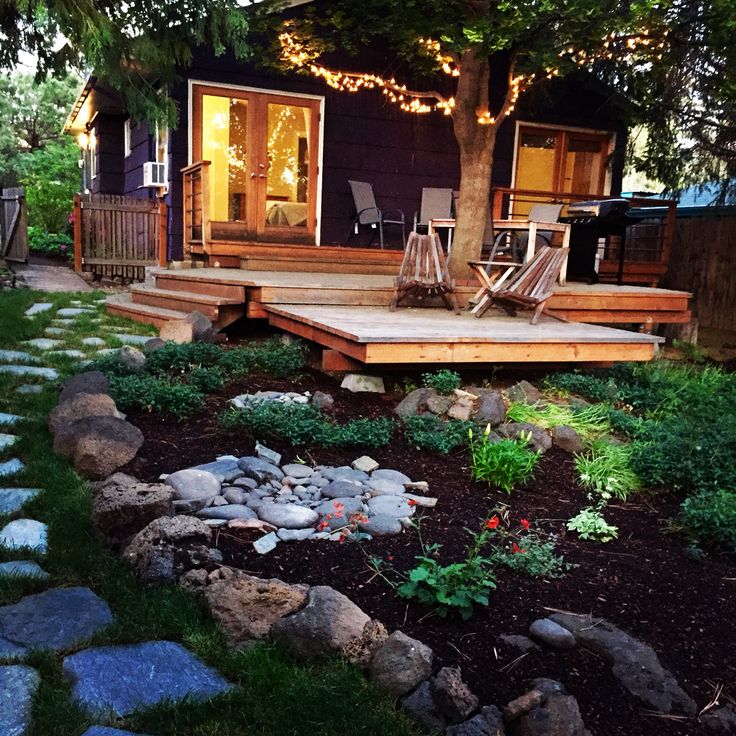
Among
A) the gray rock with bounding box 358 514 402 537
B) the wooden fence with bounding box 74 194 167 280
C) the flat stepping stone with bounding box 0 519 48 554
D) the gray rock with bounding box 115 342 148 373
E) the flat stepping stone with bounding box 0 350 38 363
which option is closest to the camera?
the flat stepping stone with bounding box 0 519 48 554

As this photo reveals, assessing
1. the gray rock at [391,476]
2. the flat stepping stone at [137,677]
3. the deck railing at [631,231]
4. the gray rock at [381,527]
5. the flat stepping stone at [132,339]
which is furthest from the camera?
the deck railing at [631,231]

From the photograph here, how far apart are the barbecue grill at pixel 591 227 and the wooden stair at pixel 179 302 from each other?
13.1 ft

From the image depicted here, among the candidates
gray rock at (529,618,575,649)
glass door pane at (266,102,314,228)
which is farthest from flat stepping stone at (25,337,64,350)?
glass door pane at (266,102,314,228)

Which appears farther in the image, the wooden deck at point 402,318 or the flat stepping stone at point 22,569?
the wooden deck at point 402,318

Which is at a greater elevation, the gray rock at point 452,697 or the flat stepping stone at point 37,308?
the flat stepping stone at point 37,308

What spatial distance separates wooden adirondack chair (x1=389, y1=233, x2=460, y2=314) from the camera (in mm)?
5434

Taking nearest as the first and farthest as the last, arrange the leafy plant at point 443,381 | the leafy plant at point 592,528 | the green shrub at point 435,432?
the leafy plant at point 592,528 < the green shrub at point 435,432 < the leafy plant at point 443,381

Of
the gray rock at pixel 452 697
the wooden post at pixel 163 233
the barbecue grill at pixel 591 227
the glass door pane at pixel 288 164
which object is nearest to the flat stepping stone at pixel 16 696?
the gray rock at pixel 452 697

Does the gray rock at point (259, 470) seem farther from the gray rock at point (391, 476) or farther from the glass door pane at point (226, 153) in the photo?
the glass door pane at point (226, 153)

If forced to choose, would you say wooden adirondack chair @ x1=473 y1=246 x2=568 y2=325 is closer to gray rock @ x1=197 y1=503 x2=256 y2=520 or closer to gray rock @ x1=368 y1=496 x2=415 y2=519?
gray rock @ x1=368 y1=496 x2=415 y2=519

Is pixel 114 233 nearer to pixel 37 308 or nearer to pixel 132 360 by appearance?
pixel 37 308

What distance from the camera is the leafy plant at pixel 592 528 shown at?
8.98 feet

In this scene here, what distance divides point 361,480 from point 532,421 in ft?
3.99

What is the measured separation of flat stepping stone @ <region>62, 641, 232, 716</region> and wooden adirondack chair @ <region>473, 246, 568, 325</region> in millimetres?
3943
